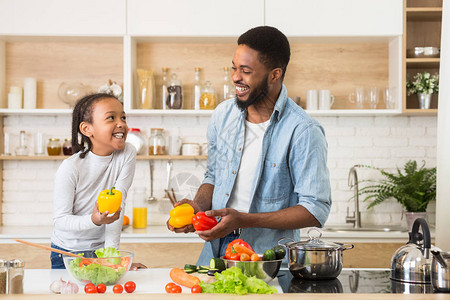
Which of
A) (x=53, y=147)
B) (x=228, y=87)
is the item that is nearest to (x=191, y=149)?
(x=228, y=87)

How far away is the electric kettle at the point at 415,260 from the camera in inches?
77.5

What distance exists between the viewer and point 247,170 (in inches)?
98.4

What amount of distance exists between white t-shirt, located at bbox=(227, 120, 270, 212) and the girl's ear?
77 centimetres

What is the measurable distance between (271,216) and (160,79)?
242cm

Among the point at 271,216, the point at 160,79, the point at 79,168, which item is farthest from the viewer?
the point at 160,79

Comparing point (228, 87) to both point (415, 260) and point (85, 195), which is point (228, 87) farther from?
point (415, 260)

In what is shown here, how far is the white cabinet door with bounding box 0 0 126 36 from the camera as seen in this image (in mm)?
4133

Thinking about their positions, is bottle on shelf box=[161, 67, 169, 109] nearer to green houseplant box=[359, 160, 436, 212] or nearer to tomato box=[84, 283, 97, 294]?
green houseplant box=[359, 160, 436, 212]

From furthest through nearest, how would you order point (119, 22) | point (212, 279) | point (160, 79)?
point (160, 79) → point (119, 22) → point (212, 279)

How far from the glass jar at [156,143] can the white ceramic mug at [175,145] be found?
6cm

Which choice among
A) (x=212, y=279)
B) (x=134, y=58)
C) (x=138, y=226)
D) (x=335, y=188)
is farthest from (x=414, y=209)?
(x=212, y=279)

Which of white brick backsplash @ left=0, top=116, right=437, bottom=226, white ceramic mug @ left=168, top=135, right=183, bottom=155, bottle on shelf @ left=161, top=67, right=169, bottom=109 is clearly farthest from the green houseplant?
bottle on shelf @ left=161, top=67, right=169, bottom=109

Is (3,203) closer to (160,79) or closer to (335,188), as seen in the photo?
(160,79)

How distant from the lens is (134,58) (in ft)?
14.2
